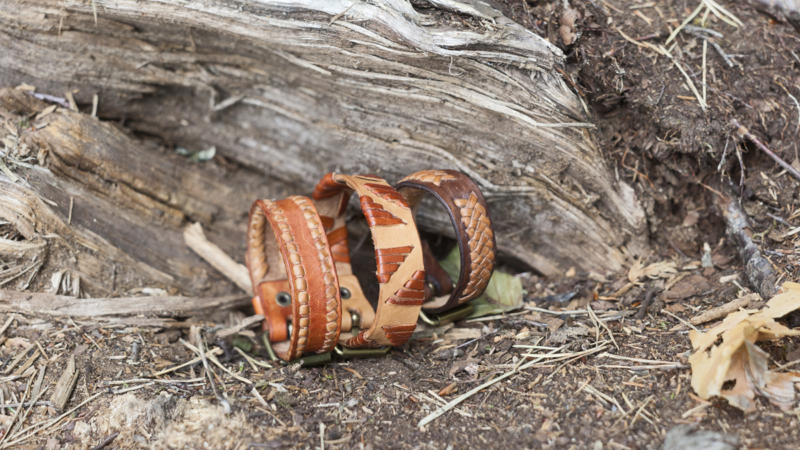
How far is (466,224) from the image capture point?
8.24 feet

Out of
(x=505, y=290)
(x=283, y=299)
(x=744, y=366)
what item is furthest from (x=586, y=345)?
(x=283, y=299)

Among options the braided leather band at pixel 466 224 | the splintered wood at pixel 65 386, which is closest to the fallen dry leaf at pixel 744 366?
the braided leather band at pixel 466 224

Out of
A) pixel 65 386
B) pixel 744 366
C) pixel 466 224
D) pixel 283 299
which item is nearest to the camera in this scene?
pixel 744 366

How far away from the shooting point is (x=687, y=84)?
9.11 ft

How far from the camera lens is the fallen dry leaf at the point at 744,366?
1873mm

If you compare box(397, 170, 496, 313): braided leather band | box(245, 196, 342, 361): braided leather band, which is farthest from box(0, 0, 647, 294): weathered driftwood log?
box(245, 196, 342, 361): braided leather band

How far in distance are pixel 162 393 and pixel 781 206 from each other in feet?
9.57

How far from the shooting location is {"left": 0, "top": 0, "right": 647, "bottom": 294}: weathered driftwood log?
9.02 feet

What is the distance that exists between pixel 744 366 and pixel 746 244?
894 mm

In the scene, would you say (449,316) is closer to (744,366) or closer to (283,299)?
(283,299)

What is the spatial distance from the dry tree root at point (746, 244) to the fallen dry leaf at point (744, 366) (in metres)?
0.40

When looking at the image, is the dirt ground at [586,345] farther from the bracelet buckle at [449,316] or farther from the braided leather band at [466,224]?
the braided leather band at [466,224]

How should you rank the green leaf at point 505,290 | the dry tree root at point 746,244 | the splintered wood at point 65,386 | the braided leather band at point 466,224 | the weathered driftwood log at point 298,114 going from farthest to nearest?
the green leaf at point 505,290
the weathered driftwood log at point 298,114
the braided leather band at point 466,224
the dry tree root at point 746,244
the splintered wood at point 65,386

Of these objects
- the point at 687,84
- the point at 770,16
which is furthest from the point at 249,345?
the point at 770,16
